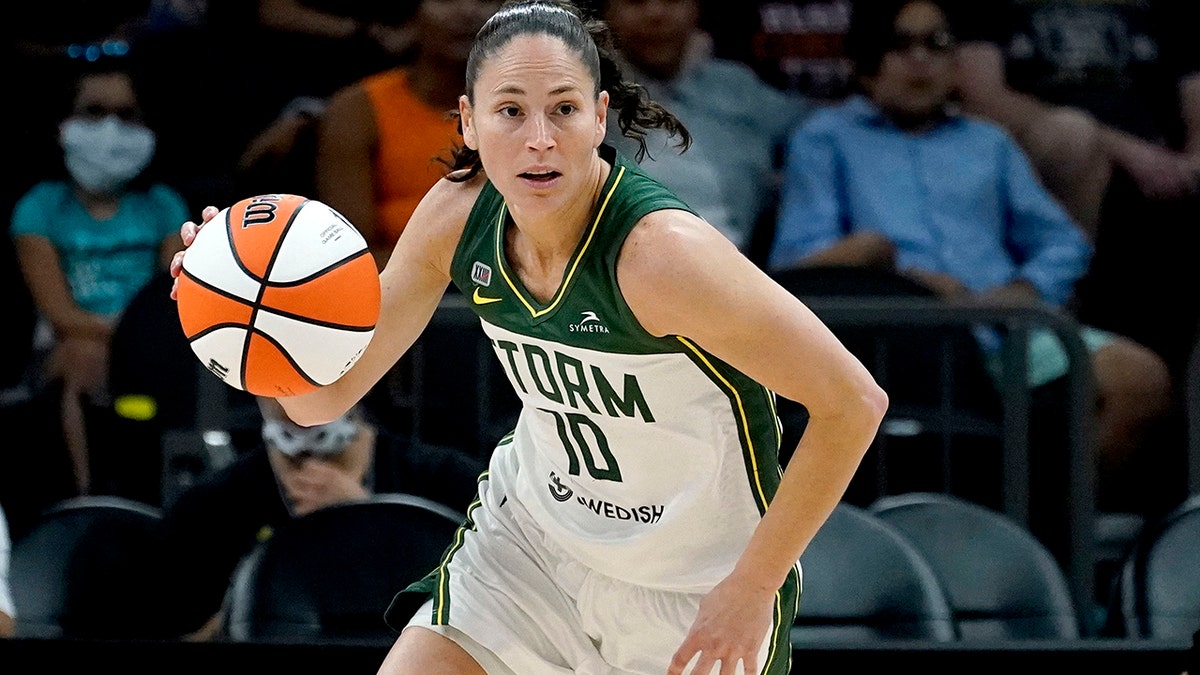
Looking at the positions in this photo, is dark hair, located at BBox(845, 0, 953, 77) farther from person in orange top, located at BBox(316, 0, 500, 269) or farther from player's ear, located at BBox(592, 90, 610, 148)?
player's ear, located at BBox(592, 90, 610, 148)

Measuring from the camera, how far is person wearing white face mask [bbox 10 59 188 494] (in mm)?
5699

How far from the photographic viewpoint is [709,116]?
588cm

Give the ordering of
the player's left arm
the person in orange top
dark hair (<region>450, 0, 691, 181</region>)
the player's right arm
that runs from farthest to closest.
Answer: the person in orange top < the player's right arm < dark hair (<region>450, 0, 691, 181</region>) < the player's left arm

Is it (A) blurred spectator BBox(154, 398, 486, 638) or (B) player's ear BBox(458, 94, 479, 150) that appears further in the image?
(A) blurred spectator BBox(154, 398, 486, 638)

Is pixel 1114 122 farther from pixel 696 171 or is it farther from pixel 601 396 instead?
pixel 601 396

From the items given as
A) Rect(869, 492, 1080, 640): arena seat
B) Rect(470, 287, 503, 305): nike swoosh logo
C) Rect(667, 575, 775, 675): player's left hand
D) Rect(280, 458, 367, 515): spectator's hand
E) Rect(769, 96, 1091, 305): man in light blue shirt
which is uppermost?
Rect(470, 287, 503, 305): nike swoosh logo

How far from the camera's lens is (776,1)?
637cm

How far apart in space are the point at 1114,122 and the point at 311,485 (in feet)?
11.9

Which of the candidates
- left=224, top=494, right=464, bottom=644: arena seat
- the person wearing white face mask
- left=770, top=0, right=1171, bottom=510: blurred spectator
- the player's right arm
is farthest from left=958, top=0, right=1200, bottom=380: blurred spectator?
the player's right arm

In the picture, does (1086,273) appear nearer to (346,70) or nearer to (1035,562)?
(1035,562)

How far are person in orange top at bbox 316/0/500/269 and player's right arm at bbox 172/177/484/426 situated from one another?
236 centimetres

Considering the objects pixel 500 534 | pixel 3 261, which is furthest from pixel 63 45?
pixel 500 534

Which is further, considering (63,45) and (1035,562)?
(63,45)

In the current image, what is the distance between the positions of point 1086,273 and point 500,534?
11.3ft
